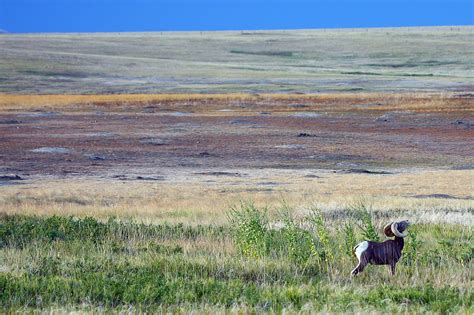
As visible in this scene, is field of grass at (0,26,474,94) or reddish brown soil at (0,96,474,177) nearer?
reddish brown soil at (0,96,474,177)

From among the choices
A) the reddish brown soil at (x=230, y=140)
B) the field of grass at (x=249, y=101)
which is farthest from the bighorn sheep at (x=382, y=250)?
the field of grass at (x=249, y=101)

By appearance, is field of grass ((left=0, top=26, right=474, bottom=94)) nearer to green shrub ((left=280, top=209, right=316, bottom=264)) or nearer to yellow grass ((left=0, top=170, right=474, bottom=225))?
yellow grass ((left=0, top=170, right=474, bottom=225))

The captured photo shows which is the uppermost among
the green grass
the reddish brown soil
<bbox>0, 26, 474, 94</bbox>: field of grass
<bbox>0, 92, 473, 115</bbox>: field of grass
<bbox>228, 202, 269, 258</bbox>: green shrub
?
<bbox>0, 26, 474, 94</bbox>: field of grass

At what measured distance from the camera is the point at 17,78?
84.6 meters

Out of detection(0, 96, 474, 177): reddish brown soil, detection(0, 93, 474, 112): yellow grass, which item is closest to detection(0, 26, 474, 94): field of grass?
detection(0, 93, 474, 112): yellow grass

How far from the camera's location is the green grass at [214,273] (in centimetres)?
872

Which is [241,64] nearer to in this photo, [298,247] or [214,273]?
[298,247]

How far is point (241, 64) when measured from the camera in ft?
392

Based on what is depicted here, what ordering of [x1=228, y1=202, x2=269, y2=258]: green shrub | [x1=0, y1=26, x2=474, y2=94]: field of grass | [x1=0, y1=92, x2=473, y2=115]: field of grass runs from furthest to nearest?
[x1=0, y1=26, x2=474, y2=94]: field of grass < [x1=0, y1=92, x2=473, y2=115]: field of grass < [x1=228, y1=202, x2=269, y2=258]: green shrub

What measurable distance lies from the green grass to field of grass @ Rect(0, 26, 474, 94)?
2517 inches

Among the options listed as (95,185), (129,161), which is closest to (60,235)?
(95,185)

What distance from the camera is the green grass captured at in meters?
8.72

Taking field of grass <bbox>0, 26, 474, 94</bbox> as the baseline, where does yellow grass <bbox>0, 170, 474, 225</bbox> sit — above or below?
below

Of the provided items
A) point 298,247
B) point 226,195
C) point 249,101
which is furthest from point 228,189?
point 249,101
